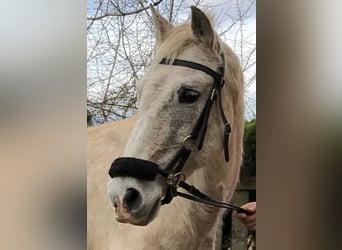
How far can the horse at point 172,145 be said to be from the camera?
1.48 metres

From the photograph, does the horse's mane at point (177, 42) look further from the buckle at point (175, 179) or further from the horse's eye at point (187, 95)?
the buckle at point (175, 179)

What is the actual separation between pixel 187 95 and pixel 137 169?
10.8 inches

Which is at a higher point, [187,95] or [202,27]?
[202,27]

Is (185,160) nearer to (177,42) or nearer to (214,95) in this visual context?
(214,95)

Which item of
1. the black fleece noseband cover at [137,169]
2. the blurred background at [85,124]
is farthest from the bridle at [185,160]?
the blurred background at [85,124]

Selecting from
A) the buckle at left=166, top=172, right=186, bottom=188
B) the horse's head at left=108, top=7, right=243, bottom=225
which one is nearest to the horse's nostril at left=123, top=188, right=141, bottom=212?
the horse's head at left=108, top=7, right=243, bottom=225

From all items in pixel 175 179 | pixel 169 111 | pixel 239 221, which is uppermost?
pixel 169 111

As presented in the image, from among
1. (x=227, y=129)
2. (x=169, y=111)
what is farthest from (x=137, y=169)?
(x=227, y=129)

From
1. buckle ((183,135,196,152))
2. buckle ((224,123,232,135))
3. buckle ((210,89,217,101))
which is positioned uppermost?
buckle ((210,89,217,101))

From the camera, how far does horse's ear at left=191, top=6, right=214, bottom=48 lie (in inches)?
59.7

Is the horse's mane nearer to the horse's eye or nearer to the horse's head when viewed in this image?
the horse's head

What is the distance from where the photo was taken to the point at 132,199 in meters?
1.46
